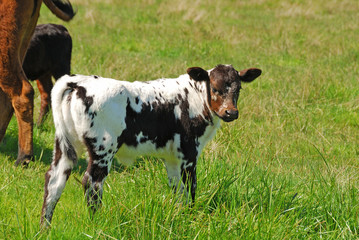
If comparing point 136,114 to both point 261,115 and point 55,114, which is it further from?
point 261,115

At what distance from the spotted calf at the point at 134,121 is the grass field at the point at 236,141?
0.24 metres

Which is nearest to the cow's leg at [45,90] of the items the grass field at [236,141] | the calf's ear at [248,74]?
the grass field at [236,141]

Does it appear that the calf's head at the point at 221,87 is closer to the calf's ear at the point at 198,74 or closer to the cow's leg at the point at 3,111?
the calf's ear at the point at 198,74

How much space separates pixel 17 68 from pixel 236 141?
270cm

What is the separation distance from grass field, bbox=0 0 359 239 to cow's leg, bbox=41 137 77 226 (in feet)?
0.37

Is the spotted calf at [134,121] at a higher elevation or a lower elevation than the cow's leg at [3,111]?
higher

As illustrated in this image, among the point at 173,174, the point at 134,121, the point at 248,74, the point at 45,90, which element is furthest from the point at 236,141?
the point at 45,90

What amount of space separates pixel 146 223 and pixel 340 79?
671 centimetres

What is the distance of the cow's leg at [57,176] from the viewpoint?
3916mm

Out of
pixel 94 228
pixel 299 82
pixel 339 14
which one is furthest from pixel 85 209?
pixel 339 14

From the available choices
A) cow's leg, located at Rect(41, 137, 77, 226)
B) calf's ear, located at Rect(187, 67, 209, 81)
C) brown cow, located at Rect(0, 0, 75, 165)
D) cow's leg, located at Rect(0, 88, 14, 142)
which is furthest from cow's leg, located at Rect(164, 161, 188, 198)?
cow's leg, located at Rect(0, 88, 14, 142)

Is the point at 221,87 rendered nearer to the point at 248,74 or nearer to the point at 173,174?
the point at 248,74

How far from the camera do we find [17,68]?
563 centimetres

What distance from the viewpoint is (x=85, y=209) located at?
12.8ft
